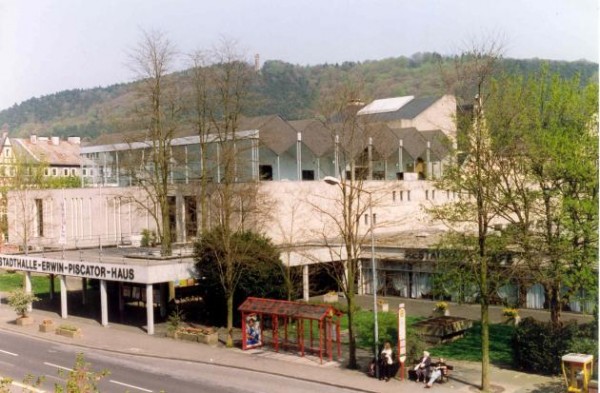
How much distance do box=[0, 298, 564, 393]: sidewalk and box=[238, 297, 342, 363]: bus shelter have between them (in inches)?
25.4

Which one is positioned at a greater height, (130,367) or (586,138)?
(586,138)

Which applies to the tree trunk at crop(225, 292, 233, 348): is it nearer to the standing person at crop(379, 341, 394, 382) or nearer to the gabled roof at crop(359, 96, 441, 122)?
the standing person at crop(379, 341, 394, 382)

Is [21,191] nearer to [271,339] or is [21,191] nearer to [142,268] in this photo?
[142,268]

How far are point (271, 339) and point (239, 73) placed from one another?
16.2m

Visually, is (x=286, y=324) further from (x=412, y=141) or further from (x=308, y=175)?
(x=412, y=141)

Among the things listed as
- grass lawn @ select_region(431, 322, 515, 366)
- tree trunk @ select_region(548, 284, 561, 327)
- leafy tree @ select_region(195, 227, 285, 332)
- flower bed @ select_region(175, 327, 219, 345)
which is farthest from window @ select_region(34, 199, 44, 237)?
tree trunk @ select_region(548, 284, 561, 327)

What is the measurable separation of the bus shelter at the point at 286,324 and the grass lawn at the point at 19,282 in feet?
89.0

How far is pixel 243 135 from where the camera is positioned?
47.0 meters

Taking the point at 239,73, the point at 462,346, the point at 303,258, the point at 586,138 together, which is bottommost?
the point at 462,346

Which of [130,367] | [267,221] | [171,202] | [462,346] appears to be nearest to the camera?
[130,367]

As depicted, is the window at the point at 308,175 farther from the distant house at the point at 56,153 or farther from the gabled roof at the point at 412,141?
the distant house at the point at 56,153

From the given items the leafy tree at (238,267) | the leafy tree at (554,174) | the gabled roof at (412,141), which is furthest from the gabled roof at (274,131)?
the leafy tree at (554,174)

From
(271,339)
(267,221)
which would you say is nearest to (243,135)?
(267,221)

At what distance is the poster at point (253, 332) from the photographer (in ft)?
102
